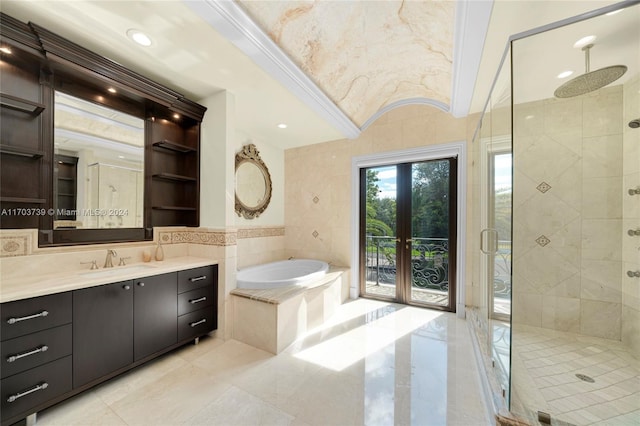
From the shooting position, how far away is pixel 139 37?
1.65 metres

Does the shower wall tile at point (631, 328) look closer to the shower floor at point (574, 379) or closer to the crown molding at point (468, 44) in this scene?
the shower floor at point (574, 379)

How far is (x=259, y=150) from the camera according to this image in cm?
368

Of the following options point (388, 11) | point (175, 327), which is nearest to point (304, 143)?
point (388, 11)

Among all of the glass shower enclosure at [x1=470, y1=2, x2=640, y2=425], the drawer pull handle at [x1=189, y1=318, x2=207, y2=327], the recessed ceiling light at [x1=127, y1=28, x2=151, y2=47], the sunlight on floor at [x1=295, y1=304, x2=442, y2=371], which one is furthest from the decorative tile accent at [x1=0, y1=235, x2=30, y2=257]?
the glass shower enclosure at [x1=470, y1=2, x2=640, y2=425]

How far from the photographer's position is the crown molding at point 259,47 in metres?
1.45

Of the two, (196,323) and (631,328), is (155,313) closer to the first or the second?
(196,323)

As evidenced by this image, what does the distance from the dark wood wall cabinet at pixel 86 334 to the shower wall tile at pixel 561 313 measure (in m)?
3.38

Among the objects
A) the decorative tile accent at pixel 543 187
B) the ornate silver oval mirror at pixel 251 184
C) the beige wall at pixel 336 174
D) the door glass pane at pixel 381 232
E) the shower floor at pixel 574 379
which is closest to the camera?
the shower floor at pixel 574 379

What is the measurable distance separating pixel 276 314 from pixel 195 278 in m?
0.82

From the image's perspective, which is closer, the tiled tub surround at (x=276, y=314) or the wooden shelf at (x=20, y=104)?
the wooden shelf at (x=20, y=104)

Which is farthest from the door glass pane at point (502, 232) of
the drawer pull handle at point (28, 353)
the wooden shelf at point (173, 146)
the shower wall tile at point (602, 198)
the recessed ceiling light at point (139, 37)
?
the drawer pull handle at point (28, 353)

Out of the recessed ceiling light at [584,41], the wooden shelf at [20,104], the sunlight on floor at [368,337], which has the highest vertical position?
the recessed ceiling light at [584,41]

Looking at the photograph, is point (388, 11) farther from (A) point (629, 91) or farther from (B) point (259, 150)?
(B) point (259, 150)

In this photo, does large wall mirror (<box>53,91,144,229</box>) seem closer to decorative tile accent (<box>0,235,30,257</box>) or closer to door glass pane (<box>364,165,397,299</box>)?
decorative tile accent (<box>0,235,30,257</box>)
